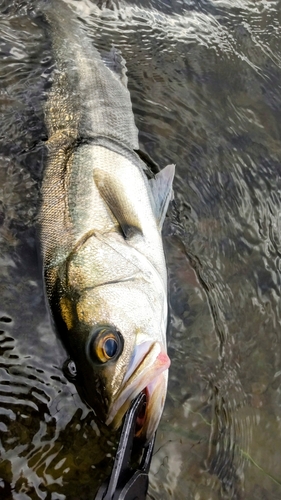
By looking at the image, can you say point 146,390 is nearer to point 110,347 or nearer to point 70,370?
point 110,347

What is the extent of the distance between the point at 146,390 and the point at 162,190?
1.58 metres

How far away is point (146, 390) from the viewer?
273cm

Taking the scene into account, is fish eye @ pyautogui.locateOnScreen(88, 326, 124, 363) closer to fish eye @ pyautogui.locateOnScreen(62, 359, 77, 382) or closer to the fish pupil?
the fish pupil

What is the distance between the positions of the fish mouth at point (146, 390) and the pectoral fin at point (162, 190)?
119 centimetres

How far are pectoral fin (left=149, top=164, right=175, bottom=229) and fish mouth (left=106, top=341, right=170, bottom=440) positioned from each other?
3.92 ft

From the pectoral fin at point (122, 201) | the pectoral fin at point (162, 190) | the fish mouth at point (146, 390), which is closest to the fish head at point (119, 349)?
the fish mouth at point (146, 390)

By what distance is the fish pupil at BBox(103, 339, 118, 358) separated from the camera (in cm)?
281

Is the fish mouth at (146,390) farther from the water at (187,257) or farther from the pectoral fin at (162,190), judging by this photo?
the pectoral fin at (162,190)

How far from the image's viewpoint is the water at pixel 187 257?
316 cm

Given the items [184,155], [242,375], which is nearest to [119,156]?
[184,155]

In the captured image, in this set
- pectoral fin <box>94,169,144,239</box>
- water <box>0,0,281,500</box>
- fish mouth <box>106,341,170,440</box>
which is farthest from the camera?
pectoral fin <box>94,169,144,239</box>

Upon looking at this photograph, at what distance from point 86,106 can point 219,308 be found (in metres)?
1.73

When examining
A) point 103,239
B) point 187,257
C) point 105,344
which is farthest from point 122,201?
point 105,344

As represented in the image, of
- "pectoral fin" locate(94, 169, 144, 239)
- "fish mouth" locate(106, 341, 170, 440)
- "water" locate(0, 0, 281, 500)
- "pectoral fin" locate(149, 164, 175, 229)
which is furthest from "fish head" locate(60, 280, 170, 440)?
"pectoral fin" locate(149, 164, 175, 229)
